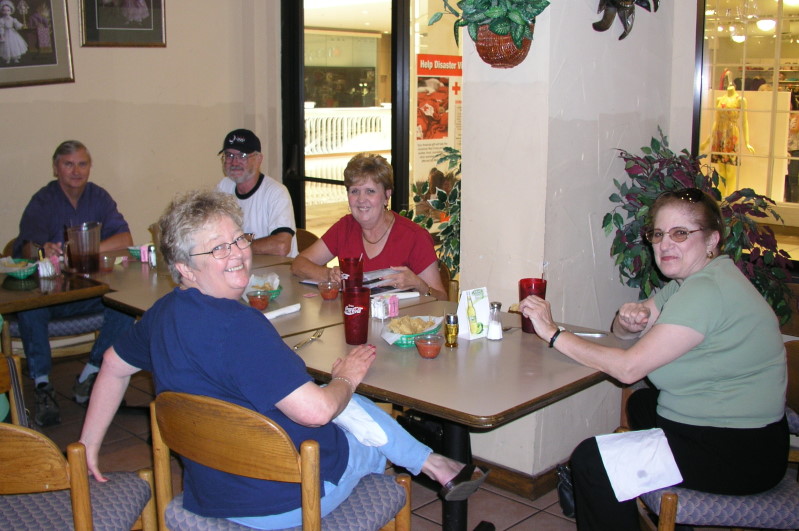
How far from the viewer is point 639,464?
7.65 feet

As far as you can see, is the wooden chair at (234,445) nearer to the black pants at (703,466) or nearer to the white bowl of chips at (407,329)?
the white bowl of chips at (407,329)

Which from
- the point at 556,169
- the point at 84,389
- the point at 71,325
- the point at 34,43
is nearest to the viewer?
the point at 556,169

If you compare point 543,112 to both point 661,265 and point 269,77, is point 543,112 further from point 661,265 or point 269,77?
point 269,77

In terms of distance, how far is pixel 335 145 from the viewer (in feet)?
19.0

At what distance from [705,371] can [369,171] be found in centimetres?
167

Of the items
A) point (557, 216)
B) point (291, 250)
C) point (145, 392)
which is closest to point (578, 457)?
point (557, 216)

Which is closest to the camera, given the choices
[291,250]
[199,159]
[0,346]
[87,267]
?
[0,346]

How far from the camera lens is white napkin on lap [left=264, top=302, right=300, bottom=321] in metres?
2.91

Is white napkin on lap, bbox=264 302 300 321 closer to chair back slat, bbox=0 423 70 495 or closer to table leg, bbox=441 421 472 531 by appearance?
table leg, bbox=441 421 472 531

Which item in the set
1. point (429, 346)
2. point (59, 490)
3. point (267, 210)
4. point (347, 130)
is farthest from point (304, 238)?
point (59, 490)

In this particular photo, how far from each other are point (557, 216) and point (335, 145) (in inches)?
114

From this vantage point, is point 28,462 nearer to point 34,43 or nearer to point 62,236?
point 62,236

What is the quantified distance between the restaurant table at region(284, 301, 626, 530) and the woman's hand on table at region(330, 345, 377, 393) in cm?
4

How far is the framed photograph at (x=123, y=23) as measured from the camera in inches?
195
